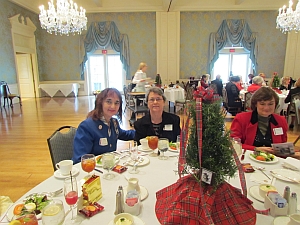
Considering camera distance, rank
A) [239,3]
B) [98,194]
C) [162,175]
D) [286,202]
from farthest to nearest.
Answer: [239,3] < [162,175] < [98,194] < [286,202]

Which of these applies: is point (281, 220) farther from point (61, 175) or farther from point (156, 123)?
point (156, 123)

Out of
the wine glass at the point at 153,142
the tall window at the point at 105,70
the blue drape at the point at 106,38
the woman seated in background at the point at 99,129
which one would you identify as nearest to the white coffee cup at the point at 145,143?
the wine glass at the point at 153,142

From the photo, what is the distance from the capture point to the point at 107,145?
197 centimetres

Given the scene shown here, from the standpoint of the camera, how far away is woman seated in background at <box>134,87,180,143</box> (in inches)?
88.7

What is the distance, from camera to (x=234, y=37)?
995 cm

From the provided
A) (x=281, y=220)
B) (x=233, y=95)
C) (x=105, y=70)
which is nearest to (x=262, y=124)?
(x=281, y=220)

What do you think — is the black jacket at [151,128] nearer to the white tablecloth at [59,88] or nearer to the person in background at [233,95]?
the person in background at [233,95]

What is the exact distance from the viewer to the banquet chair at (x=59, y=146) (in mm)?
1896

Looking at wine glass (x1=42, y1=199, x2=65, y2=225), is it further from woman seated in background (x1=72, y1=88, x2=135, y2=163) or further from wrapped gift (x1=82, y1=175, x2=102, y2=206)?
woman seated in background (x1=72, y1=88, x2=135, y2=163)

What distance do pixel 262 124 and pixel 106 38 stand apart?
941 cm

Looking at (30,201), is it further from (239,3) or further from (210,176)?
(239,3)

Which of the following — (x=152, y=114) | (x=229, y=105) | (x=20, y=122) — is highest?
(x=152, y=114)

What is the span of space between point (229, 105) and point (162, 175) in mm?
5108

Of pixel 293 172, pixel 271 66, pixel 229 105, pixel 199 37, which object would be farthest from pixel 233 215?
pixel 271 66
